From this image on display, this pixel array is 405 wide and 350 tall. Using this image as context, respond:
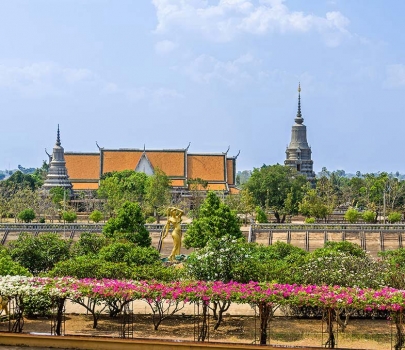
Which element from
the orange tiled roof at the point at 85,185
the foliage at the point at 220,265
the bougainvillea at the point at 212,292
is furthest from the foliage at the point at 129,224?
the orange tiled roof at the point at 85,185

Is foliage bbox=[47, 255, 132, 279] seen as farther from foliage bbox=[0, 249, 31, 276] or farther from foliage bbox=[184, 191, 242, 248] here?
foliage bbox=[184, 191, 242, 248]

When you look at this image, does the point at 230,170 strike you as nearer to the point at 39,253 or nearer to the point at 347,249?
the point at 347,249

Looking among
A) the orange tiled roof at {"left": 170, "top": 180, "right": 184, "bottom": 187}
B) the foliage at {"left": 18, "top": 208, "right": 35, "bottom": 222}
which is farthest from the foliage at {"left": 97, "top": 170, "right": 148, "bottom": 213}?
the orange tiled roof at {"left": 170, "top": 180, "right": 184, "bottom": 187}

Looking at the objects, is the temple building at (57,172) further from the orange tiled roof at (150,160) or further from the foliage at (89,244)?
the foliage at (89,244)

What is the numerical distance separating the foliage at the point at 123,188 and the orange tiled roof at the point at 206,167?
11.0m

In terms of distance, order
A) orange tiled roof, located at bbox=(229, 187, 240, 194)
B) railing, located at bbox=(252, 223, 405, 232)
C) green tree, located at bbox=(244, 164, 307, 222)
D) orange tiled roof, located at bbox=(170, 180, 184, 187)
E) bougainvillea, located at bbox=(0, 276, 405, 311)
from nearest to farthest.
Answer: bougainvillea, located at bbox=(0, 276, 405, 311), railing, located at bbox=(252, 223, 405, 232), green tree, located at bbox=(244, 164, 307, 222), orange tiled roof, located at bbox=(229, 187, 240, 194), orange tiled roof, located at bbox=(170, 180, 184, 187)

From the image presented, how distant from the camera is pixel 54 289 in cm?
1817

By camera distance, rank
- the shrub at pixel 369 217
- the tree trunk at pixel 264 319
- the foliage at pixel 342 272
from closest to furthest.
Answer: the tree trunk at pixel 264 319 → the foliage at pixel 342 272 → the shrub at pixel 369 217

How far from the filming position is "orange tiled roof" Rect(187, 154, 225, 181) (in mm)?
77625

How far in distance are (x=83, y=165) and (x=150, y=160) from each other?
7.60 meters

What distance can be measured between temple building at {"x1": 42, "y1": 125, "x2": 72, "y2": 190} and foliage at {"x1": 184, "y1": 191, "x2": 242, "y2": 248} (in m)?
43.7

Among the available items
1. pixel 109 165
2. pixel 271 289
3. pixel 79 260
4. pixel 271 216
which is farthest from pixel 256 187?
pixel 271 289

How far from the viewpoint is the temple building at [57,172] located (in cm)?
7619

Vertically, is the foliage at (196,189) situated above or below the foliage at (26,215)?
above
